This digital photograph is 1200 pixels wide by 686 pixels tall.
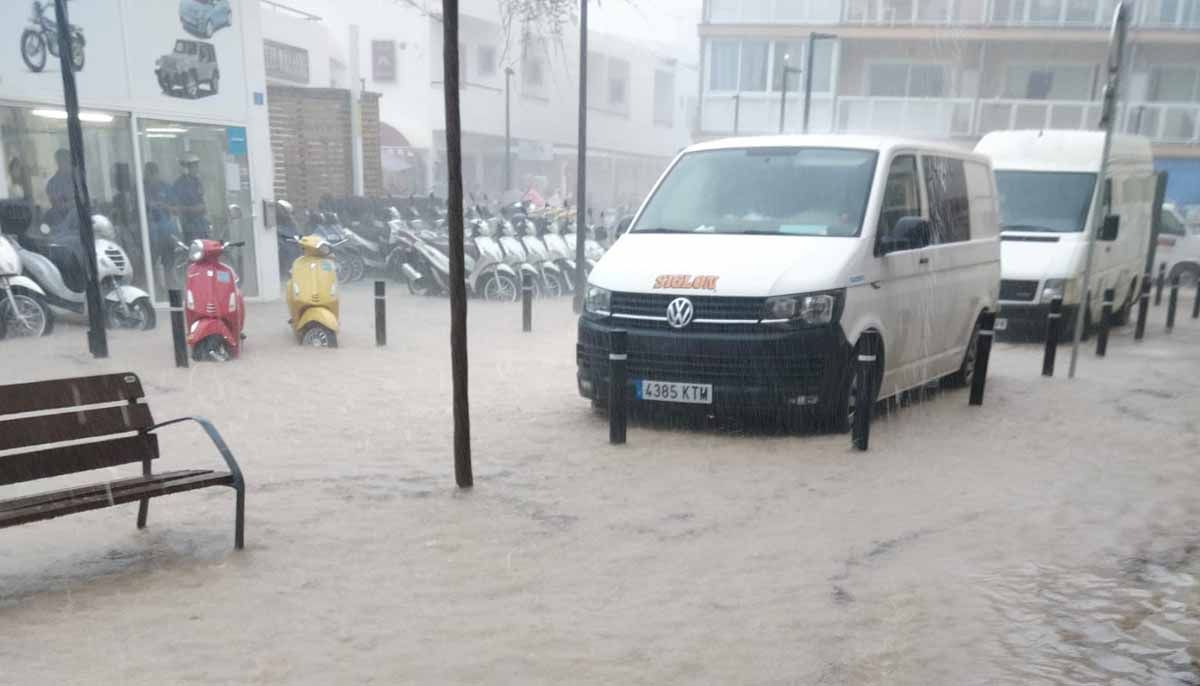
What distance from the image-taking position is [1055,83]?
3127 cm

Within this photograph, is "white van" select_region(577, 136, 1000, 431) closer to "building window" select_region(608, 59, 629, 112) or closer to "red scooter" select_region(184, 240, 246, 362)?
"red scooter" select_region(184, 240, 246, 362)

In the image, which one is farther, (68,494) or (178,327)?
(178,327)

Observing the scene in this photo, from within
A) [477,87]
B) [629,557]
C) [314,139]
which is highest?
[477,87]

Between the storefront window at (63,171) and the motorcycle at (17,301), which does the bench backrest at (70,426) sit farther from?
the storefront window at (63,171)

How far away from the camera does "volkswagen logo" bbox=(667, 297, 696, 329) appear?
21.0ft

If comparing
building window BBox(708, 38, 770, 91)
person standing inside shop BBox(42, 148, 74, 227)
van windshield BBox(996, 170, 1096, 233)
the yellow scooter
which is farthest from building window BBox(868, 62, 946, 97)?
person standing inside shop BBox(42, 148, 74, 227)

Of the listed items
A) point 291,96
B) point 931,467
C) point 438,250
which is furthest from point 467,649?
point 291,96

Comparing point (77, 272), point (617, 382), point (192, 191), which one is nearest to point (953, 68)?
point (192, 191)

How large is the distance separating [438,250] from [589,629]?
13.1m

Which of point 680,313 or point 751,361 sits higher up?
point 680,313

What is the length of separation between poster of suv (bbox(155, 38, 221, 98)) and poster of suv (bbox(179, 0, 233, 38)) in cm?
18

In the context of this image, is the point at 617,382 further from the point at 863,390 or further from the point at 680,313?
the point at 863,390

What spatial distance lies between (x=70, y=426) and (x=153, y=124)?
389 inches

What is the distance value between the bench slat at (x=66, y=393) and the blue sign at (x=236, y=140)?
1020cm
